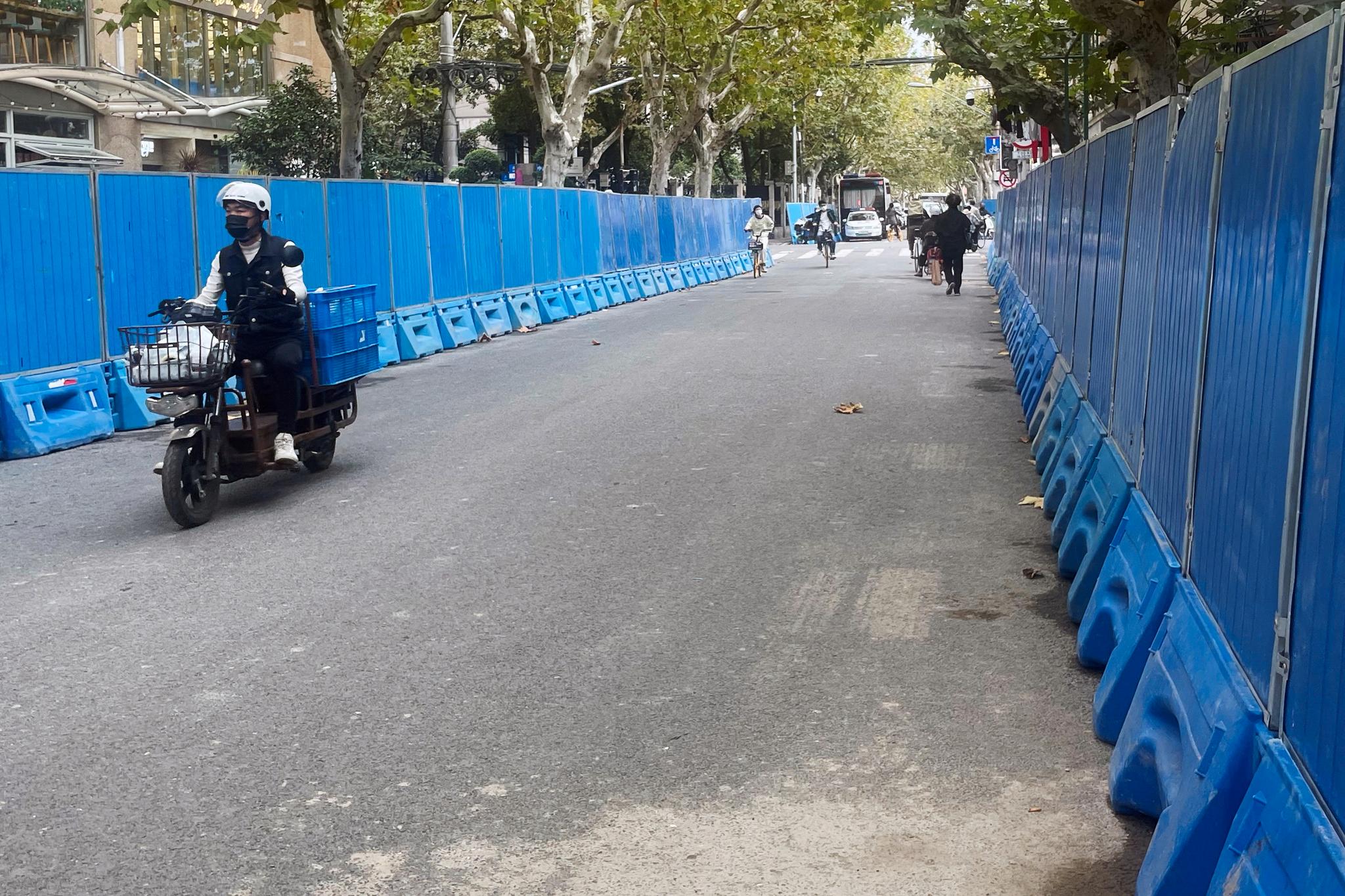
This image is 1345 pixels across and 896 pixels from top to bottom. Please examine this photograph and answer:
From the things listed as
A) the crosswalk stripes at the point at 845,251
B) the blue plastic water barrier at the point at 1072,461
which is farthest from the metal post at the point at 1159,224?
the crosswalk stripes at the point at 845,251

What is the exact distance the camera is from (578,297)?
24.7 metres

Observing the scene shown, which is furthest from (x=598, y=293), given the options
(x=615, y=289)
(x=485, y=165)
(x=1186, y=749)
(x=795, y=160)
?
(x=795, y=160)

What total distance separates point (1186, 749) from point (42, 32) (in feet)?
102

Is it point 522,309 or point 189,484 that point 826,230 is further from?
point 189,484

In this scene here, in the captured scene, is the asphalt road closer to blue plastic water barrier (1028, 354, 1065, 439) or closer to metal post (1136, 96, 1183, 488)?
blue plastic water barrier (1028, 354, 1065, 439)

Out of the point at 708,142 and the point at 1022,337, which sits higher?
the point at 708,142

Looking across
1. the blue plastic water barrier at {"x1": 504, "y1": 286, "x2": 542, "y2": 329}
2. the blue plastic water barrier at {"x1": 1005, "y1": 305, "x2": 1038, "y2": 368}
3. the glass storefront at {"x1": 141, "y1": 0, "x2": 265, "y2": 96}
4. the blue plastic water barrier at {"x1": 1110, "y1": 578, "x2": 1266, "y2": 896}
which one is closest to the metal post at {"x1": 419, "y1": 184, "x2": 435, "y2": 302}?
the blue plastic water barrier at {"x1": 504, "y1": 286, "x2": 542, "y2": 329}

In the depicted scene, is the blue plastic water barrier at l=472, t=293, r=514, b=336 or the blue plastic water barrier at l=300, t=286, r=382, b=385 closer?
the blue plastic water barrier at l=300, t=286, r=382, b=385

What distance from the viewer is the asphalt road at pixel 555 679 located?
13.0 feet

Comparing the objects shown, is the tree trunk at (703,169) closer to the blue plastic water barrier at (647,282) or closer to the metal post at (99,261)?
the blue plastic water barrier at (647,282)

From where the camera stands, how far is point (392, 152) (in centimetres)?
4250

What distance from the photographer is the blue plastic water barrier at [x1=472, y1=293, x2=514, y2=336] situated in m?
20.0

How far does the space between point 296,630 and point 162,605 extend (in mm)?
804

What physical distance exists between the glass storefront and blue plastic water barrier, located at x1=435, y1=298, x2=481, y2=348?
17.3 m
